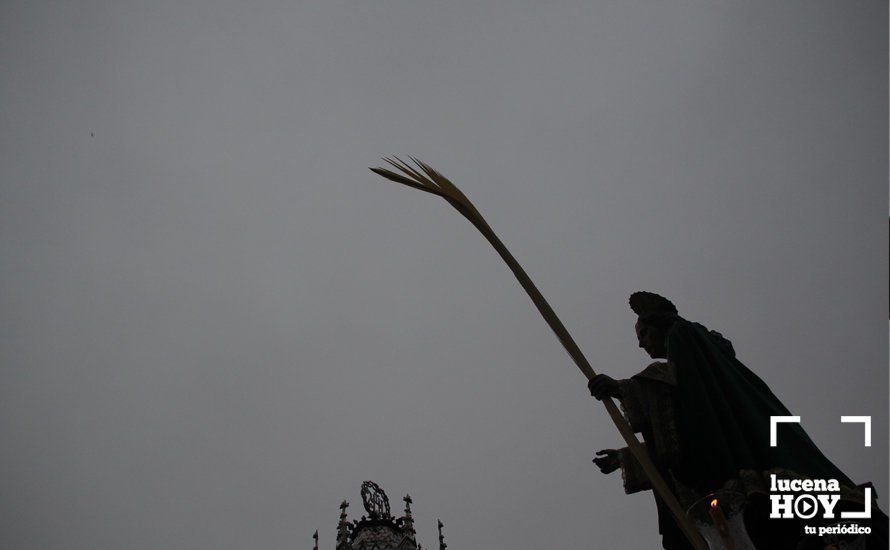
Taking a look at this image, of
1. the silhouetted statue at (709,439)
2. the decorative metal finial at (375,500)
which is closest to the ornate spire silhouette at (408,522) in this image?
the decorative metal finial at (375,500)

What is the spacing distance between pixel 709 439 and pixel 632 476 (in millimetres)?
1106

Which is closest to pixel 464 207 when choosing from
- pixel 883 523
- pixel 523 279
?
pixel 523 279

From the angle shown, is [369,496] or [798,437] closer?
[798,437]

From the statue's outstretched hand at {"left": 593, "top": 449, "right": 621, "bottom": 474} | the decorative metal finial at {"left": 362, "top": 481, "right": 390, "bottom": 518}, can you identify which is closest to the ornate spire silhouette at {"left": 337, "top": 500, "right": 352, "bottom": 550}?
the decorative metal finial at {"left": 362, "top": 481, "right": 390, "bottom": 518}

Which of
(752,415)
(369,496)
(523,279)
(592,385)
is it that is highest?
(523,279)

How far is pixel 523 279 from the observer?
6.48m

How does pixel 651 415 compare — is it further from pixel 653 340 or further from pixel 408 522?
pixel 408 522

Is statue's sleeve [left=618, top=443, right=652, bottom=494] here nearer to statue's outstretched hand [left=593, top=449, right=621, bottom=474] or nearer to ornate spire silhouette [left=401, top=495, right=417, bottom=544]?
statue's outstretched hand [left=593, top=449, right=621, bottom=474]

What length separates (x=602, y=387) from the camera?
6.18 metres

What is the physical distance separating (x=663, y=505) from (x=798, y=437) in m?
1.69

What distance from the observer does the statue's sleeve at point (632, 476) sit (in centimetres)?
651

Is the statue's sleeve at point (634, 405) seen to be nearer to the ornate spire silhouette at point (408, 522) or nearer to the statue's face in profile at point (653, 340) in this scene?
the statue's face in profile at point (653, 340)

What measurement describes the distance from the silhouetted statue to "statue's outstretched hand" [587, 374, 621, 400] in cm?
1

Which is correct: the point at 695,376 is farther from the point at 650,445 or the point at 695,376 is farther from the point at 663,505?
the point at 663,505
